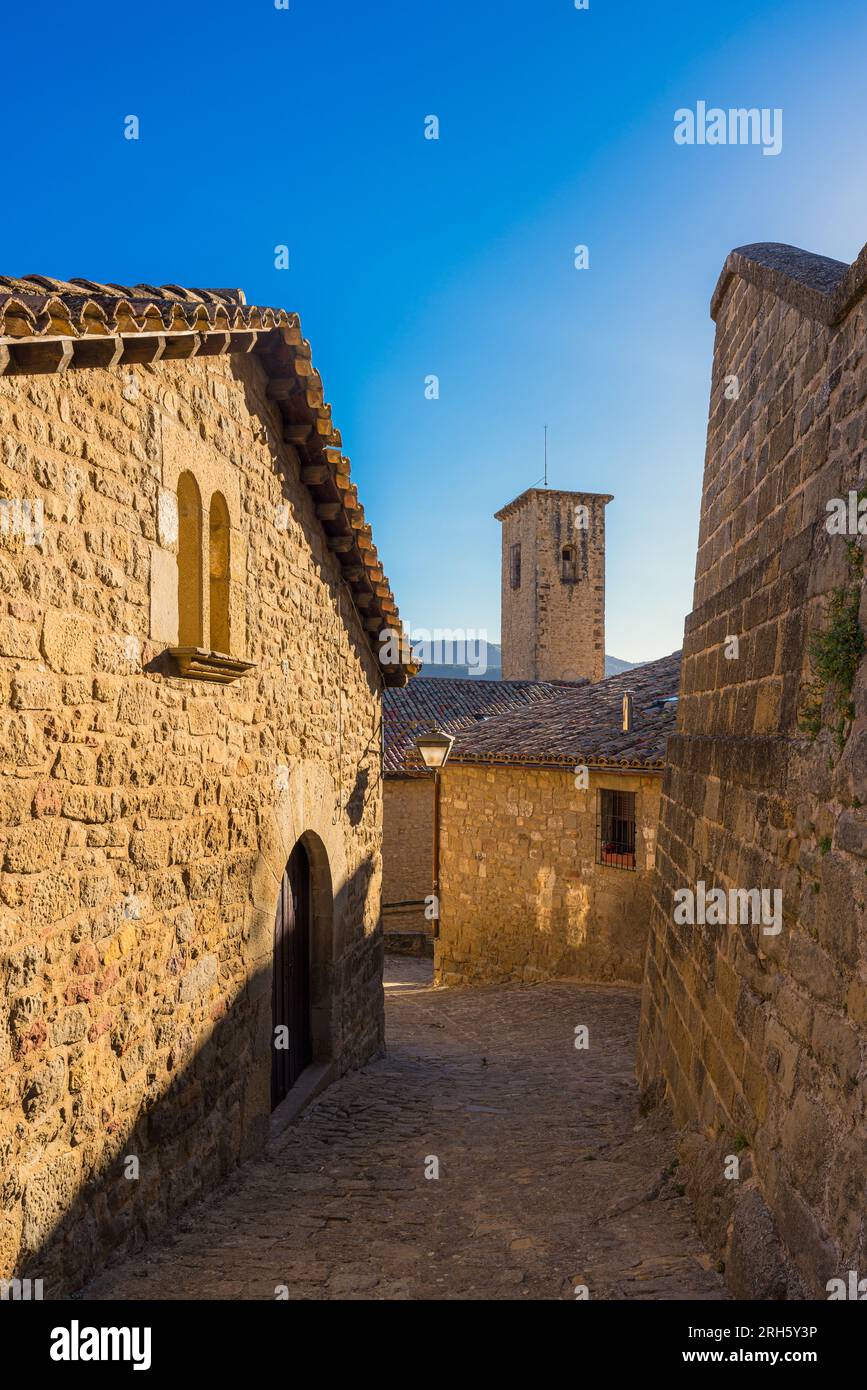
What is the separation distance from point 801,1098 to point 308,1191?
3.24 meters

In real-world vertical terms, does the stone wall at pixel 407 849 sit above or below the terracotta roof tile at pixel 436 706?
below

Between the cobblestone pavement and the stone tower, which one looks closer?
the cobblestone pavement

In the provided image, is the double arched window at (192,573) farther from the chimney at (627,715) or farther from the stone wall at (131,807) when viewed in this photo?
the chimney at (627,715)

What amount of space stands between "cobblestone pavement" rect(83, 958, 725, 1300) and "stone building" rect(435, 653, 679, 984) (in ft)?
11.6

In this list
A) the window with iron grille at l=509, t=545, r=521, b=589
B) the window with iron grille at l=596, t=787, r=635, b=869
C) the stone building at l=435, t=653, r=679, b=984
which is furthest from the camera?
the window with iron grille at l=509, t=545, r=521, b=589

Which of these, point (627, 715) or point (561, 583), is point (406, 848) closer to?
point (627, 715)

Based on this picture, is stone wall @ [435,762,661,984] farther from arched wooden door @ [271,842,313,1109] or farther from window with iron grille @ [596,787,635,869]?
arched wooden door @ [271,842,313,1109]

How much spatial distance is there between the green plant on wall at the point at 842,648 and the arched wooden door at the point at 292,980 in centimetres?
425

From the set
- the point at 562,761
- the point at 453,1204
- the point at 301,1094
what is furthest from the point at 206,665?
the point at 562,761

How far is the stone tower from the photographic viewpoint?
111 feet

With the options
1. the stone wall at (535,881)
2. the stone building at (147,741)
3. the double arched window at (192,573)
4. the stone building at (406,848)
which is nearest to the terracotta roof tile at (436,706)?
the stone building at (406,848)

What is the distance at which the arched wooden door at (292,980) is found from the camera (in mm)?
6273

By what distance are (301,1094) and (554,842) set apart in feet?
21.9

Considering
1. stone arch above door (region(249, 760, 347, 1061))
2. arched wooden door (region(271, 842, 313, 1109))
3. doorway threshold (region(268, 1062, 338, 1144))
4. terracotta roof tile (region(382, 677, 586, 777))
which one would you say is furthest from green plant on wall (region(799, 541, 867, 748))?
terracotta roof tile (region(382, 677, 586, 777))
